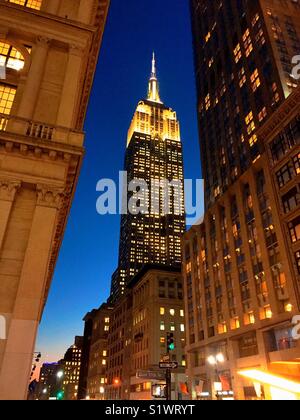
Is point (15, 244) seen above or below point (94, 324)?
below

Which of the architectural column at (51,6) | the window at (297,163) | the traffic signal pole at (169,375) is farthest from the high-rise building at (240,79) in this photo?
the traffic signal pole at (169,375)

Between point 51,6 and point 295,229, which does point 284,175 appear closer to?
point 295,229

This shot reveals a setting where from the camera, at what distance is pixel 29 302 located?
15.1 metres

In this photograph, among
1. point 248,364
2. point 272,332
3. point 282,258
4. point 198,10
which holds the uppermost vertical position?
point 198,10

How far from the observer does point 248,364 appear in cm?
5153

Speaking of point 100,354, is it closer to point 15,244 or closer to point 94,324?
point 94,324

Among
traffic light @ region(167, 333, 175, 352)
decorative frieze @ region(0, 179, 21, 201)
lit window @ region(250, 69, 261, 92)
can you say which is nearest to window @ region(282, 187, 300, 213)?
traffic light @ region(167, 333, 175, 352)

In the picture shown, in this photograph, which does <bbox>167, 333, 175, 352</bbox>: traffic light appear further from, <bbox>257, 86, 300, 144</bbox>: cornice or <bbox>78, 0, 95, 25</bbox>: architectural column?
<bbox>257, 86, 300, 144</bbox>: cornice

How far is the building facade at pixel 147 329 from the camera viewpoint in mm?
92500

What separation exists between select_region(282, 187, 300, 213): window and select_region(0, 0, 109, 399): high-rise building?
115 ft

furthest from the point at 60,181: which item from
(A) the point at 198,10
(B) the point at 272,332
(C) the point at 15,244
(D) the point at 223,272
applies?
(A) the point at 198,10

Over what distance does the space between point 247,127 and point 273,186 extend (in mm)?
24584
